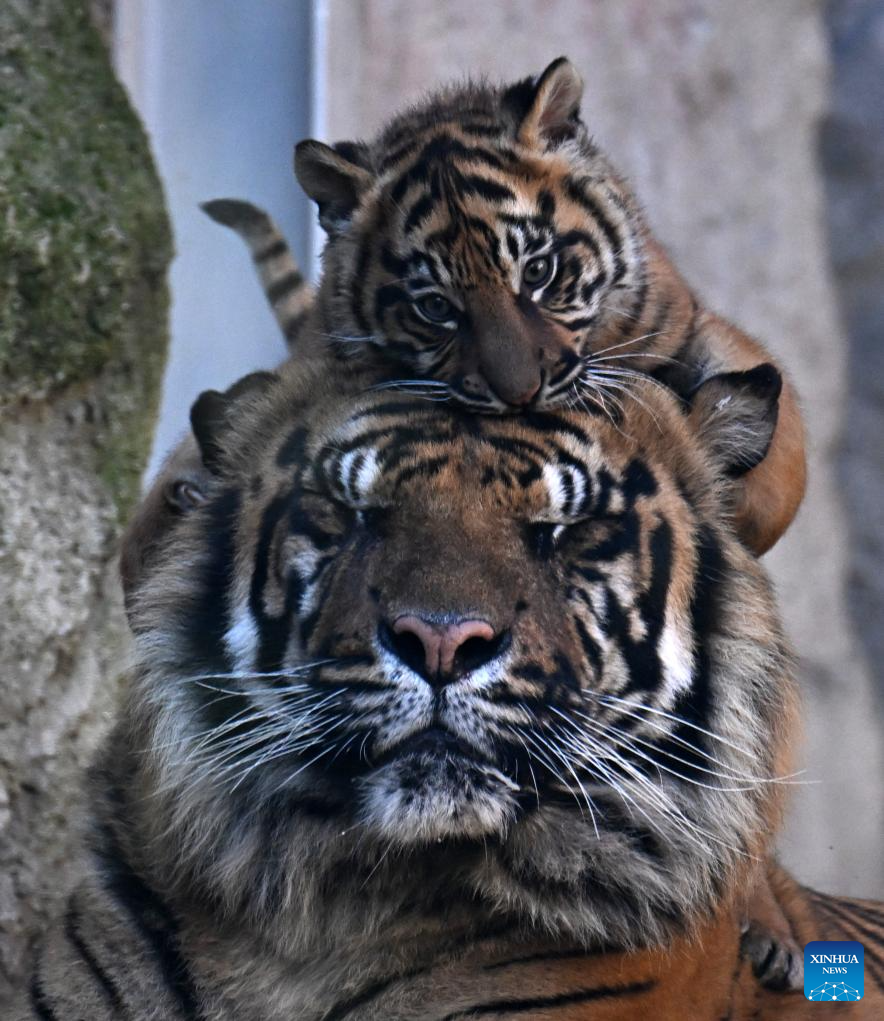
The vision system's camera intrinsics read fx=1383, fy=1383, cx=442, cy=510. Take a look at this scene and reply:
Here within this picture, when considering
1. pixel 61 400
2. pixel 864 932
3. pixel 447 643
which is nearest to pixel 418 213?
pixel 447 643

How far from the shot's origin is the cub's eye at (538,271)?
1.77m

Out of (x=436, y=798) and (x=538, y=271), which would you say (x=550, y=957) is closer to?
(x=436, y=798)

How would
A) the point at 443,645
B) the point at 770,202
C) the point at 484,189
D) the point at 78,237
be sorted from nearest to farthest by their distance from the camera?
the point at 443,645, the point at 484,189, the point at 78,237, the point at 770,202

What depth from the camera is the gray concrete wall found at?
3619mm

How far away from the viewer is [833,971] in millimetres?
1789

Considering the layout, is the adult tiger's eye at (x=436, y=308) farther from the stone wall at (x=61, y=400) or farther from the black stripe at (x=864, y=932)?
the black stripe at (x=864, y=932)

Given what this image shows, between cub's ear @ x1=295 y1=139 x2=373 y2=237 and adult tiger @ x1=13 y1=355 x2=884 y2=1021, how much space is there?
0.29m

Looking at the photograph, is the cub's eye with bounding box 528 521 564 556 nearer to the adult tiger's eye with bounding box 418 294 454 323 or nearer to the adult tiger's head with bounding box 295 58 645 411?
the adult tiger's head with bounding box 295 58 645 411

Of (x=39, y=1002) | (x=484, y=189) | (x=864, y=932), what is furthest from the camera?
(x=864, y=932)

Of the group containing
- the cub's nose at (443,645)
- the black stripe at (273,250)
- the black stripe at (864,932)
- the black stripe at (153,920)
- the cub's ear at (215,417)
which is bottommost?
the black stripe at (864,932)

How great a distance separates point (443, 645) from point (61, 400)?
4.28 feet

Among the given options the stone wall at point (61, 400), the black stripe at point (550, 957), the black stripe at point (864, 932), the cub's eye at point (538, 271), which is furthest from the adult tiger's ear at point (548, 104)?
the black stripe at point (864, 932)

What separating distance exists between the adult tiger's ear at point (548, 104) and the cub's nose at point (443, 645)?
2.62 ft

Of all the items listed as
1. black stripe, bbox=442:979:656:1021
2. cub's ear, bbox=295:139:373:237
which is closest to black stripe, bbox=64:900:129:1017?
black stripe, bbox=442:979:656:1021
